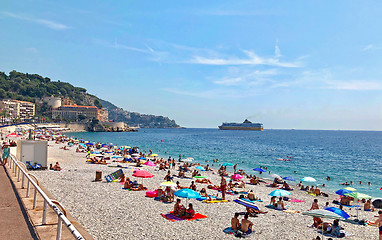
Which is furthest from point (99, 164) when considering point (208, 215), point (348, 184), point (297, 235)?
point (348, 184)

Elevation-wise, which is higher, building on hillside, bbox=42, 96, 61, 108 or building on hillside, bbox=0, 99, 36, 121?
building on hillside, bbox=42, 96, 61, 108

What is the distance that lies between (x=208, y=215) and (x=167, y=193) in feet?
9.91

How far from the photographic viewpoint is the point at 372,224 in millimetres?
13203

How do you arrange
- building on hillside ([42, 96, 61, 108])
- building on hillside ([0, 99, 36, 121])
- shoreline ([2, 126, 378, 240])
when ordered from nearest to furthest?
1. shoreline ([2, 126, 378, 240])
2. building on hillside ([0, 99, 36, 121])
3. building on hillside ([42, 96, 61, 108])

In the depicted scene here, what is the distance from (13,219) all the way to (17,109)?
156m

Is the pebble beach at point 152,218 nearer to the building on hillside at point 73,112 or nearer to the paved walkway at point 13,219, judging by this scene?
the paved walkway at point 13,219

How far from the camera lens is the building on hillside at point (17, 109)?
126 meters

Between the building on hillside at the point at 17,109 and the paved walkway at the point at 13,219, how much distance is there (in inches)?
5348

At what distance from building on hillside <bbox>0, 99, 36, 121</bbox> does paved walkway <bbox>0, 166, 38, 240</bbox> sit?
135841 mm

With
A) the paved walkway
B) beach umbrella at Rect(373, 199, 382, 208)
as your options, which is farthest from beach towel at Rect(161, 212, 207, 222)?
beach umbrella at Rect(373, 199, 382, 208)

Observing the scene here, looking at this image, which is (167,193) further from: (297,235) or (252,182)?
(252,182)

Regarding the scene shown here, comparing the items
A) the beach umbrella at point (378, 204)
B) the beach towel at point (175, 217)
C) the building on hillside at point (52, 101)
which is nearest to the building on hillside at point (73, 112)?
the building on hillside at point (52, 101)

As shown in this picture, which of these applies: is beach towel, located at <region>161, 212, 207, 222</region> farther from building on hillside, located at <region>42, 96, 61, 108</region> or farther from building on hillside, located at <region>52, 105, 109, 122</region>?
building on hillside, located at <region>42, 96, 61, 108</region>

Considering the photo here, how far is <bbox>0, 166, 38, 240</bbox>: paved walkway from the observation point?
5.45m
